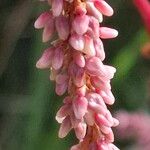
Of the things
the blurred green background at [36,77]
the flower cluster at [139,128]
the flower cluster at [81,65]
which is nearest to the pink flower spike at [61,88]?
the flower cluster at [81,65]

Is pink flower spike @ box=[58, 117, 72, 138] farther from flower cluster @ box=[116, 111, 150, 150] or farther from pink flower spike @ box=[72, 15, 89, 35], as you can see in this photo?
flower cluster @ box=[116, 111, 150, 150]

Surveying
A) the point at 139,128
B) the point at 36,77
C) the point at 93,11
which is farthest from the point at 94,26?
the point at 36,77

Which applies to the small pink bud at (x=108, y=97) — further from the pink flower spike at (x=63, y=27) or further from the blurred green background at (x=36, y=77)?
the blurred green background at (x=36, y=77)

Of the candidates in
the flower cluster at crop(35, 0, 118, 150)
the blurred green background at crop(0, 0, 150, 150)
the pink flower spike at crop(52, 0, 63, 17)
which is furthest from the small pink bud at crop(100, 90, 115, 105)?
the blurred green background at crop(0, 0, 150, 150)

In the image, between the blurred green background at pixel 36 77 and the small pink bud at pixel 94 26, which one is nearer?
the small pink bud at pixel 94 26

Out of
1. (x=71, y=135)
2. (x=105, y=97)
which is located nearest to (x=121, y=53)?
(x=71, y=135)

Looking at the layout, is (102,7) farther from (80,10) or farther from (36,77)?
(36,77)

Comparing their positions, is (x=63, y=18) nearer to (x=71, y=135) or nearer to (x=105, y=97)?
(x=105, y=97)
